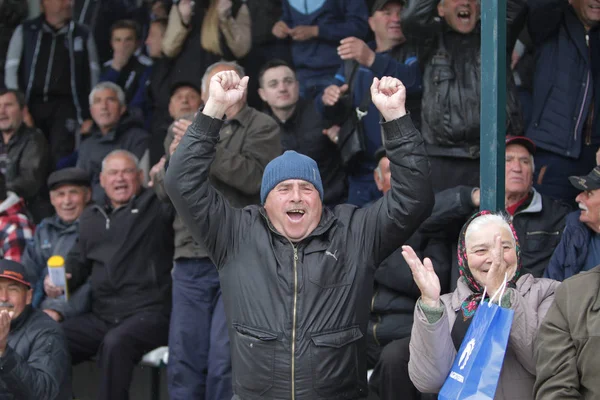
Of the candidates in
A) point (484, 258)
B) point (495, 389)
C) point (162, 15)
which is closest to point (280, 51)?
point (162, 15)

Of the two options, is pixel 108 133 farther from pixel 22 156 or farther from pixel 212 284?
pixel 212 284

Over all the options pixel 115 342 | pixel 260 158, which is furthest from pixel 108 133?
pixel 260 158

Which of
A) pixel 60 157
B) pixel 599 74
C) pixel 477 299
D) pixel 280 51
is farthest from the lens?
pixel 60 157

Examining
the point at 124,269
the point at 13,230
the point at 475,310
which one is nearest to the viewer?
the point at 475,310

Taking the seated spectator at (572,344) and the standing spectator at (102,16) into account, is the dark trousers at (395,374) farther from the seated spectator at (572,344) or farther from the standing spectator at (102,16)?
the standing spectator at (102,16)

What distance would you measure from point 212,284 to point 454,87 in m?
1.78

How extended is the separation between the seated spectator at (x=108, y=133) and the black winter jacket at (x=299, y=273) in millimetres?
3444

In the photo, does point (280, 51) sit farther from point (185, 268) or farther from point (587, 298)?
point (587, 298)

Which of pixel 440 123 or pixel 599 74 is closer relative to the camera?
pixel 440 123

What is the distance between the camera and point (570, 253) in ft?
17.1

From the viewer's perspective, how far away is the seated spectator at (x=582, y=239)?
5.16m

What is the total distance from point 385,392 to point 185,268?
1373mm

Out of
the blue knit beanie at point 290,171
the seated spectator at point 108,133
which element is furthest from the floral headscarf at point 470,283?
the seated spectator at point 108,133

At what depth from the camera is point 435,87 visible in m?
6.06
